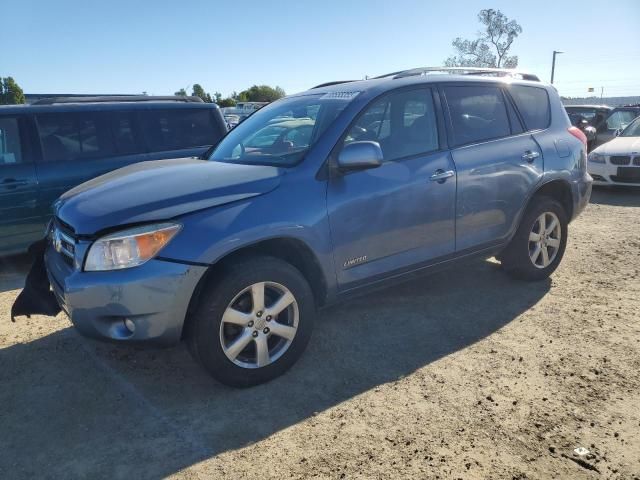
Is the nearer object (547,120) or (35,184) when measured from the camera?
(547,120)

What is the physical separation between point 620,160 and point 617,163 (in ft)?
0.22

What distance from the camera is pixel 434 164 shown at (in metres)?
3.71

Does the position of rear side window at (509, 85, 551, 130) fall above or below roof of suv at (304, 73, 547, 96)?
below

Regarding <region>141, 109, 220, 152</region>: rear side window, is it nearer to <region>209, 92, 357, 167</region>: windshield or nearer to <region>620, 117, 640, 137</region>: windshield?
<region>209, 92, 357, 167</region>: windshield

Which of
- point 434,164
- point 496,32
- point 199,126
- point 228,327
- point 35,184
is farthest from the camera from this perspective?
point 496,32

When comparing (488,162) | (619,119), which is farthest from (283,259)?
(619,119)

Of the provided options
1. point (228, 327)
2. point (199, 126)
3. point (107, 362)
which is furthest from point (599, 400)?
point (199, 126)

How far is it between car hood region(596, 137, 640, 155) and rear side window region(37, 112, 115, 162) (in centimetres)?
848

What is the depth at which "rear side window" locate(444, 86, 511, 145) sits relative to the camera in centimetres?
396

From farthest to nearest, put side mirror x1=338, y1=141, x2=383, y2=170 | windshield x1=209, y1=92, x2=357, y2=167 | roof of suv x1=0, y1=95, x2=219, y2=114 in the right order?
roof of suv x1=0, y1=95, x2=219, y2=114
windshield x1=209, y1=92, x2=357, y2=167
side mirror x1=338, y1=141, x2=383, y2=170

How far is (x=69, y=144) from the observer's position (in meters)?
5.71

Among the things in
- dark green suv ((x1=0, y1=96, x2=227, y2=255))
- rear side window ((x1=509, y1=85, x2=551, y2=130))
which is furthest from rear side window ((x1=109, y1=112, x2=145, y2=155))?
rear side window ((x1=509, y1=85, x2=551, y2=130))

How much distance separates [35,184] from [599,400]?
18.1ft

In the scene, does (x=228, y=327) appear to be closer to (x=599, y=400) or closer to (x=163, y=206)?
(x=163, y=206)
